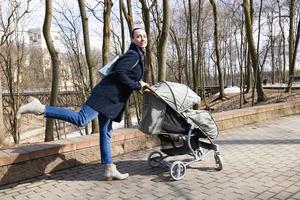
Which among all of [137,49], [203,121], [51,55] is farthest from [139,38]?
[51,55]

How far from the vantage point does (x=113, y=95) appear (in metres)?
4.36

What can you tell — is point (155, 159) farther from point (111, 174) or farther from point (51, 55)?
point (51, 55)

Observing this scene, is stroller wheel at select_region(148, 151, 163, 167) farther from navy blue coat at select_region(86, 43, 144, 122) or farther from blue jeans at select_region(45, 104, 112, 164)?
navy blue coat at select_region(86, 43, 144, 122)

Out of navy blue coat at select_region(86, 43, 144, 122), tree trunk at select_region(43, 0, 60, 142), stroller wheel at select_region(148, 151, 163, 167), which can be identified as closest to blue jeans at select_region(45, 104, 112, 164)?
navy blue coat at select_region(86, 43, 144, 122)

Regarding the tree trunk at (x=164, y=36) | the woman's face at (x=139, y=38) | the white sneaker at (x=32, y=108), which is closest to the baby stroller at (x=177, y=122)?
the woman's face at (x=139, y=38)

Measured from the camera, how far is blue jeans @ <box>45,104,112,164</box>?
414 cm

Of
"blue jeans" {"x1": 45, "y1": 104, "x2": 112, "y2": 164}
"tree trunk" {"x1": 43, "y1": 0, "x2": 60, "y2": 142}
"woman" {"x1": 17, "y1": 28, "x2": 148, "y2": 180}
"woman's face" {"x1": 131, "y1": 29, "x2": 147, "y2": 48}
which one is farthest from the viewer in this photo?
"tree trunk" {"x1": 43, "y1": 0, "x2": 60, "y2": 142}

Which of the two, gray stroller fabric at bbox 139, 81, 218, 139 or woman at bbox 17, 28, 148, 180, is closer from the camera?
woman at bbox 17, 28, 148, 180

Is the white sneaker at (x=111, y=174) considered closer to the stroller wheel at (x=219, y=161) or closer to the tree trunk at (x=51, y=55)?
the stroller wheel at (x=219, y=161)

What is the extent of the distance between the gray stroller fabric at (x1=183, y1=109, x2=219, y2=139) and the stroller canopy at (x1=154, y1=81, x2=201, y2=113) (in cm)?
11

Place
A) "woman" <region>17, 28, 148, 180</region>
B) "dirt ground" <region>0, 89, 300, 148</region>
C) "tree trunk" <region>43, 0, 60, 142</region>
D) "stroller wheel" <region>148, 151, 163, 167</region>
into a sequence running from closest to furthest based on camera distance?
1. "woman" <region>17, 28, 148, 180</region>
2. "stroller wheel" <region>148, 151, 163, 167</region>
3. "tree trunk" <region>43, 0, 60, 142</region>
4. "dirt ground" <region>0, 89, 300, 148</region>

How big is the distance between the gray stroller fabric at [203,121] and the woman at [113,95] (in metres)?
0.75

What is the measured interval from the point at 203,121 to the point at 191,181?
0.79 meters

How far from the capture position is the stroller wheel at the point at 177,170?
14.5 ft
